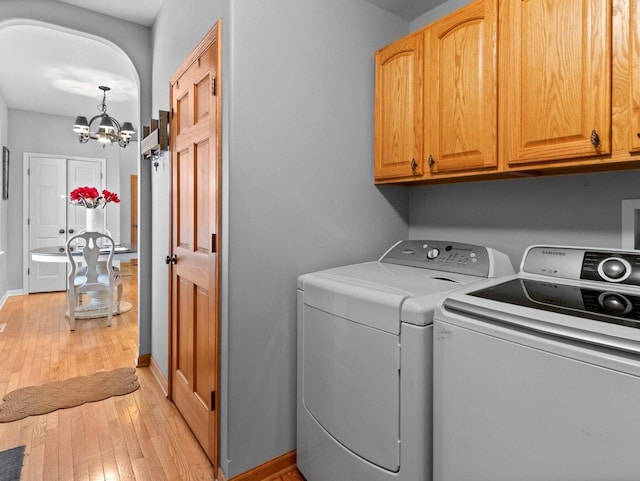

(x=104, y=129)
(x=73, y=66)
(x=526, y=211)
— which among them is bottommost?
(x=526, y=211)

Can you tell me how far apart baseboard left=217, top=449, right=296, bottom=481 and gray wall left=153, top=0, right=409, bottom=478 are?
1.2 inches

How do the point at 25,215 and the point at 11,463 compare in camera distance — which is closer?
the point at 11,463

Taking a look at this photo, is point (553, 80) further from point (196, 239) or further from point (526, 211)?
point (196, 239)

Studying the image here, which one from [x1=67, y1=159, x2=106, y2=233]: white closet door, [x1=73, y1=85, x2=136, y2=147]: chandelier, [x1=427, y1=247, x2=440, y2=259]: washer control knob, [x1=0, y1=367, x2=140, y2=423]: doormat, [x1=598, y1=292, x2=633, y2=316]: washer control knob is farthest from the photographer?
[x1=67, y1=159, x2=106, y2=233]: white closet door

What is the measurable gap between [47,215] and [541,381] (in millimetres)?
6804

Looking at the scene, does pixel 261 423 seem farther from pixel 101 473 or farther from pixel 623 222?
pixel 623 222

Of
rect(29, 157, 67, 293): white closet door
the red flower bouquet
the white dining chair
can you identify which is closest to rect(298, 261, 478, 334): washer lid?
the white dining chair

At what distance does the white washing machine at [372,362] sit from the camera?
3.92ft

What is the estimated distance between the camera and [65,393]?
2457 millimetres

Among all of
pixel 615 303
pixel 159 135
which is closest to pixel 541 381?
pixel 615 303

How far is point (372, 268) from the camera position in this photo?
1.83 m

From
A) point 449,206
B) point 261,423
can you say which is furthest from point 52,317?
point 449,206

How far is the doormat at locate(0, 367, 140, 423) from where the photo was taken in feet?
7.34

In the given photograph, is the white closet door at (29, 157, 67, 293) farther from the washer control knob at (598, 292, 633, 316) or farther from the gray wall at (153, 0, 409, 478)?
the washer control knob at (598, 292, 633, 316)
